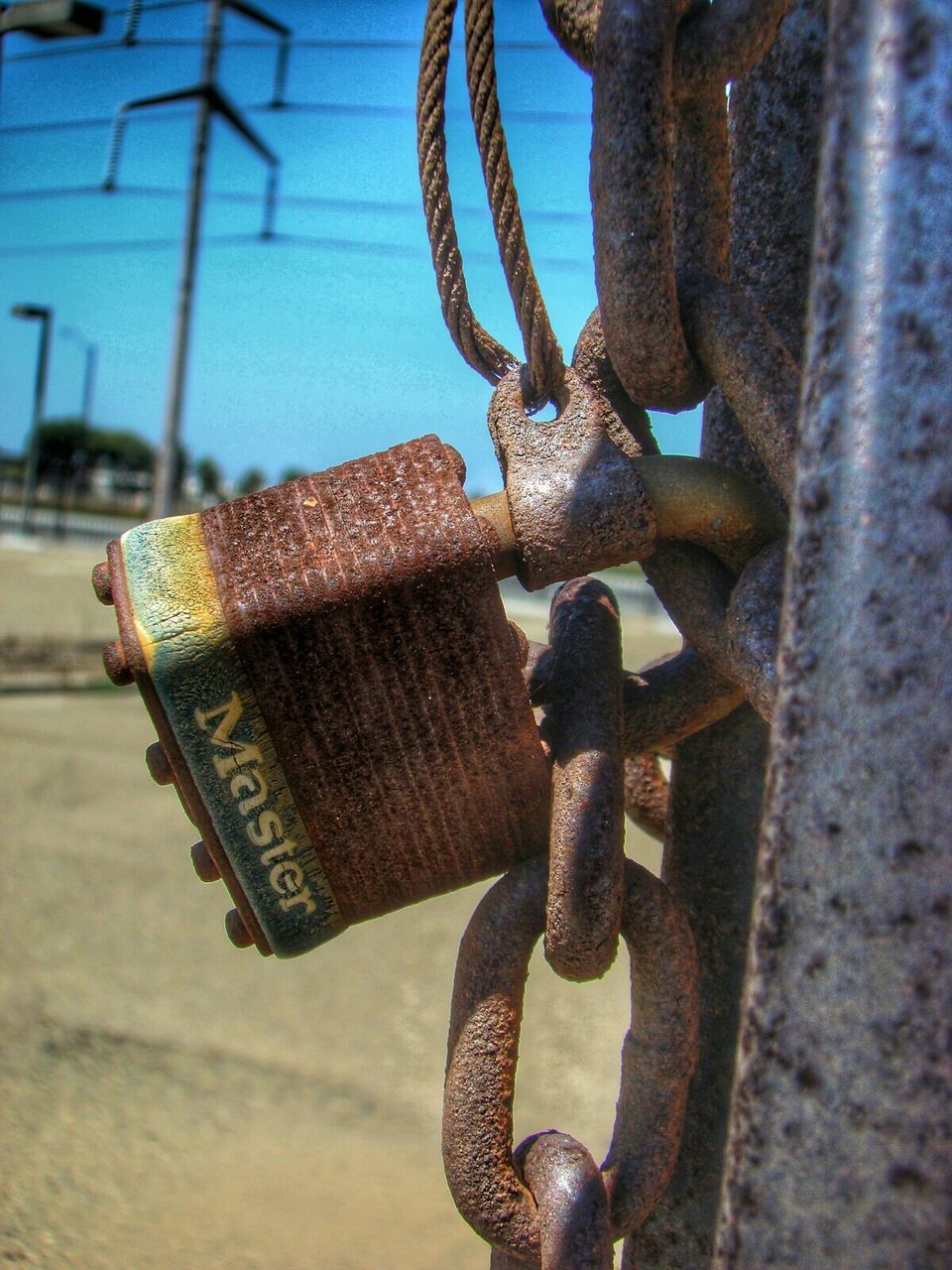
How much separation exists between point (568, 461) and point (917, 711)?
33 centimetres

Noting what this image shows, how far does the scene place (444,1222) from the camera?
1444 mm

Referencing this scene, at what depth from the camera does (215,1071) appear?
1.87 metres

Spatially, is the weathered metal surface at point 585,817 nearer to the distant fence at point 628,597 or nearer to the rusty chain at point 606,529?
the rusty chain at point 606,529

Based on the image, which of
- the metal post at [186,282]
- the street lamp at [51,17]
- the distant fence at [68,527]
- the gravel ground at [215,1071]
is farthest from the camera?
the distant fence at [68,527]

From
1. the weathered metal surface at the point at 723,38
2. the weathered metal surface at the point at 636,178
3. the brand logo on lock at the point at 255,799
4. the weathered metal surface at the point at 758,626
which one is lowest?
the brand logo on lock at the point at 255,799

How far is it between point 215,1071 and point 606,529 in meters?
1.49

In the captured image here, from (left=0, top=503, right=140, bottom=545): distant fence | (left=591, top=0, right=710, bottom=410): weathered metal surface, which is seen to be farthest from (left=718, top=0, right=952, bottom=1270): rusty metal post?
(left=0, top=503, right=140, bottom=545): distant fence

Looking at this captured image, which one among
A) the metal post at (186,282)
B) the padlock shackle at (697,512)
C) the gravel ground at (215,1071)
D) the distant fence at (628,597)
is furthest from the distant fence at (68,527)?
the padlock shackle at (697,512)

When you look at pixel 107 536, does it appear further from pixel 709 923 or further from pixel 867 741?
pixel 867 741

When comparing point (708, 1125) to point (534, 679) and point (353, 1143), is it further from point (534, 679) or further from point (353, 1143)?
point (353, 1143)

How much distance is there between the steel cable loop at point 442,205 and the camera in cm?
71

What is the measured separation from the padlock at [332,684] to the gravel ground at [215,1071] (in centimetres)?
80

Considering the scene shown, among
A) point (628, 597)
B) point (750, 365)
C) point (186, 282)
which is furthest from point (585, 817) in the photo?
point (628, 597)

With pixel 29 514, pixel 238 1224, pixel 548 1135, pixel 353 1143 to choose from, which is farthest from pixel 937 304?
pixel 29 514
